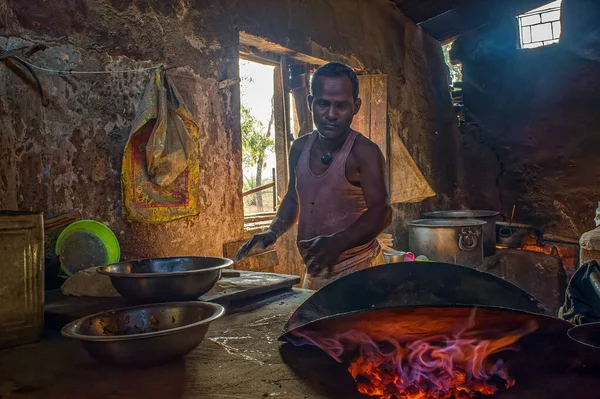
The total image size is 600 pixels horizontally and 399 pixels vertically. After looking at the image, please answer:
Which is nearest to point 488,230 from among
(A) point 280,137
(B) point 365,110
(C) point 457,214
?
(C) point 457,214

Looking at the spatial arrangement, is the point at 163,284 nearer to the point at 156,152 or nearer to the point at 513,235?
the point at 156,152

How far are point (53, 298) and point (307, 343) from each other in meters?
1.19

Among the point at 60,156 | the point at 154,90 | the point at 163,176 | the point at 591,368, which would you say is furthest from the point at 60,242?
the point at 591,368

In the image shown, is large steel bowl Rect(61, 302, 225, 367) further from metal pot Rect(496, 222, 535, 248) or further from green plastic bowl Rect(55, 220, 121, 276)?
metal pot Rect(496, 222, 535, 248)

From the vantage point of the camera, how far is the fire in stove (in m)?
1.10

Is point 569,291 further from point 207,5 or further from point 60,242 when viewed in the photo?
point 207,5

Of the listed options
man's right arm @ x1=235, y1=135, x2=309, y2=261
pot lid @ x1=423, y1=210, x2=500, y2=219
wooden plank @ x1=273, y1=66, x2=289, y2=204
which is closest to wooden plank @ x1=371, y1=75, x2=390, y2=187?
pot lid @ x1=423, y1=210, x2=500, y2=219

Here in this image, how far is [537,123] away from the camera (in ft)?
22.2

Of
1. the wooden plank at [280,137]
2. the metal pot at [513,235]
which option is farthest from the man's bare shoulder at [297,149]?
the metal pot at [513,235]

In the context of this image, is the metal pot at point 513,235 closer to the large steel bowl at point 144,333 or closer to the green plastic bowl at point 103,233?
the green plastic bowl at point 103,233

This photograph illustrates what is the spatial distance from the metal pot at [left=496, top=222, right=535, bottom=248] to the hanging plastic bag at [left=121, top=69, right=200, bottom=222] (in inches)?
182

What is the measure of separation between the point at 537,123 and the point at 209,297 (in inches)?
261

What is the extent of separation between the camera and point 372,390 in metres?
1.08

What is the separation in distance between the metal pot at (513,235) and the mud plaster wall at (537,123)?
117 centimetres
